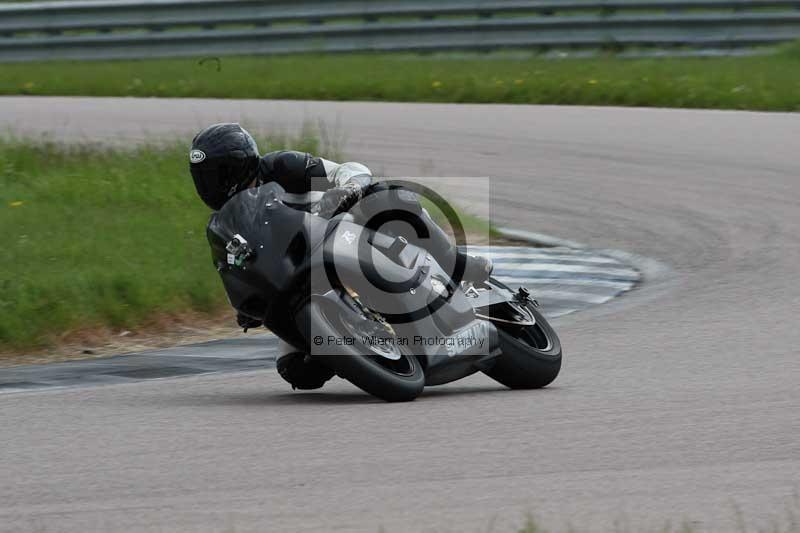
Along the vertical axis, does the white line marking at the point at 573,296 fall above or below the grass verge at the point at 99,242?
below

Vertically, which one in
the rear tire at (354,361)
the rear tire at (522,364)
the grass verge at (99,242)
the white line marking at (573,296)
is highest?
the rear tire at (354,361)

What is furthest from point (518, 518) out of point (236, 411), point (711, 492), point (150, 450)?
point (236, 411)

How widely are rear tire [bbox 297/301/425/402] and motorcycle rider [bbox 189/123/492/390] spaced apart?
0.89ft

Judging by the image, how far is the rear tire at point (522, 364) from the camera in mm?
6195

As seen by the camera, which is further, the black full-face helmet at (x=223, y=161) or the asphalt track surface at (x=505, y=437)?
the black full-face helmet at (x=223, y=161)

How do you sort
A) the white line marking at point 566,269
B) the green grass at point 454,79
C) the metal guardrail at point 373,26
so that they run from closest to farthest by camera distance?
1. the white line marking at point 566,269
2. the green grass at point 454,79
3. the metal guardrail at point 373,26

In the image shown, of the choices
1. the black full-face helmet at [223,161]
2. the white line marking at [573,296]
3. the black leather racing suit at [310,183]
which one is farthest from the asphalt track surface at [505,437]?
the black full-face helmet at [223,161]

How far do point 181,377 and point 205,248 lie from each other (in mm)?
2717

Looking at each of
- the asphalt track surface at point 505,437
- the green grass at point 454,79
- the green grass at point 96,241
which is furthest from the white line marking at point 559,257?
the green grass at point 454,79

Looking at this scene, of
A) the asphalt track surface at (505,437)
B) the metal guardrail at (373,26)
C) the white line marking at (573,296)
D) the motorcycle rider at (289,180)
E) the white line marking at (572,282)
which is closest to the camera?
the asphalt track surface at (505,437)

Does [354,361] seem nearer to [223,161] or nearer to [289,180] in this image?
[289,180]

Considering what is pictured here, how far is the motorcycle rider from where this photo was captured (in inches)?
230

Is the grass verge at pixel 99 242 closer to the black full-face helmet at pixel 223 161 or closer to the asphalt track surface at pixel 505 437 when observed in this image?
the asphalt track surface at pixel 505 437
